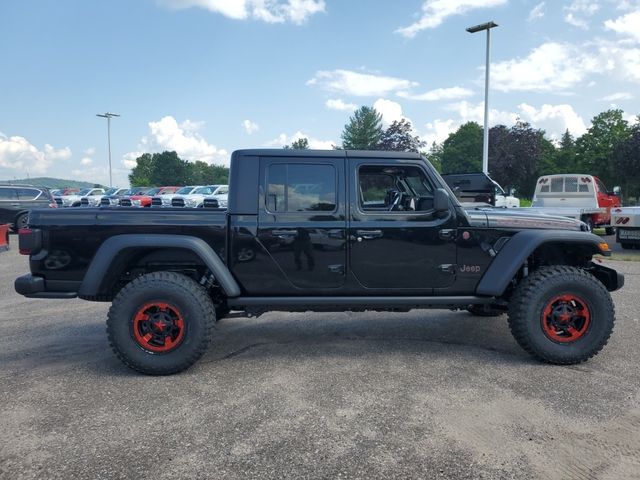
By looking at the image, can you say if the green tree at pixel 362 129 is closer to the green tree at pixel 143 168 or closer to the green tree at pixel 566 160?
the green tree at pixel 566 160

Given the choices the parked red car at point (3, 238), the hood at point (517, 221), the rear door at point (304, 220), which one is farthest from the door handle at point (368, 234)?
the parked red car at point (3, 238)

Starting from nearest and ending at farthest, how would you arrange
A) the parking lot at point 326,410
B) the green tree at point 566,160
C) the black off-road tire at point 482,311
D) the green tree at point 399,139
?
the parking lot at point 326,410 < the black off-road tire at point 482,311 < the green tree at point 399,139 < the green tree at point 566,160

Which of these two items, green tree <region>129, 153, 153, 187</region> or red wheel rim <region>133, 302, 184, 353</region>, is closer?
red wheel rim <region>133, 302, 184, 353</region>

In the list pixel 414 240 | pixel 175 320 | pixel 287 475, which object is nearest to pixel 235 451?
pixel 287 475

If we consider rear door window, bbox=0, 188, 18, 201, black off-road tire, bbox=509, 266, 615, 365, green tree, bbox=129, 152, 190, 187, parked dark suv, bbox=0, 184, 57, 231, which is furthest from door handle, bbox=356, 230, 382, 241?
green tree, bbox=129, 152, 190, 187

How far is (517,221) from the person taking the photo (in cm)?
405

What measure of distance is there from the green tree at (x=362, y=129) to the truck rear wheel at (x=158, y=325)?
46.5 m

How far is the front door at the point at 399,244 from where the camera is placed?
12.9 ft

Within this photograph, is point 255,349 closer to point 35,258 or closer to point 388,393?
point 388,393

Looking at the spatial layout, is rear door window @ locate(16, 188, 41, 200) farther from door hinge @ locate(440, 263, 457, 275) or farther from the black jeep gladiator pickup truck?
door hinge @ locate(440, 263, 457, 275)

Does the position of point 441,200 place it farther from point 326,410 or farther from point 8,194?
point 8,194

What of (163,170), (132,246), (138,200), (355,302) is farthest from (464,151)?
(132,246)

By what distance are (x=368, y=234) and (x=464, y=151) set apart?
6187cm

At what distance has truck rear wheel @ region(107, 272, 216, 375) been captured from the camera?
377 centimetres
